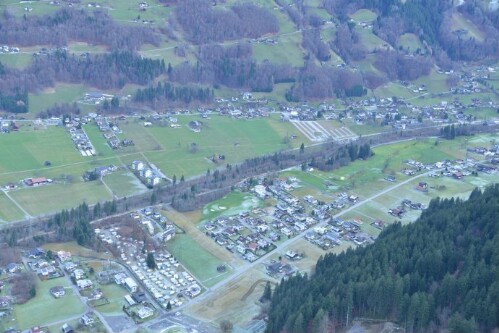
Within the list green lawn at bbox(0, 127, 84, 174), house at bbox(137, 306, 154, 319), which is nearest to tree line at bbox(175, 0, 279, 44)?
green lawn at bbox(0, 127, 84, 174)

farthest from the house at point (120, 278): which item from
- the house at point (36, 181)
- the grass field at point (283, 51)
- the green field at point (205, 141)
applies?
the grass field at point (283, 51)

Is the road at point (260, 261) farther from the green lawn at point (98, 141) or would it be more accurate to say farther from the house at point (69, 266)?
the green lawn at point (98, 141)

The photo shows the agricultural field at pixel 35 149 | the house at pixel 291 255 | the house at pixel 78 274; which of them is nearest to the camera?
the house at pixel 78 274

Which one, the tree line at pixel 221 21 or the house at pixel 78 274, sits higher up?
the tree line at pixel 221 21

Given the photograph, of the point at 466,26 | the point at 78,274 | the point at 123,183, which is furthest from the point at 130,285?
the point at 466,26

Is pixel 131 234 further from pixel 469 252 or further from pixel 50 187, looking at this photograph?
pixel 469 252

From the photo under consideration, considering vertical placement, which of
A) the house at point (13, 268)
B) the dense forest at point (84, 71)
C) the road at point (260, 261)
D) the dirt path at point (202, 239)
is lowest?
the dirt path at point (202, 239)
